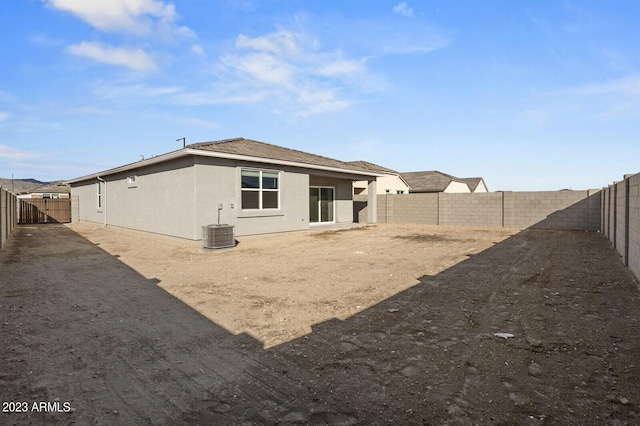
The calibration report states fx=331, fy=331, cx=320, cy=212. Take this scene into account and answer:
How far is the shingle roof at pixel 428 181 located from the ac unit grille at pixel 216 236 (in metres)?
29.4

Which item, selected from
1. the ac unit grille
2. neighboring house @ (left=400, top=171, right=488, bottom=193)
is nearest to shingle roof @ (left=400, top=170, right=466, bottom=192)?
neighboring house @ (left=400, top=171, right=488, bottom=193)

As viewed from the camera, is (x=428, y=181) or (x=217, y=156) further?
(x=428, y=181)

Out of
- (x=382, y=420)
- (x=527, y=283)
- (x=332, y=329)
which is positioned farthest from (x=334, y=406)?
(x=527, y=283)

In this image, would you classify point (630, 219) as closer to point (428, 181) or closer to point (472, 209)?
point (472, 209)

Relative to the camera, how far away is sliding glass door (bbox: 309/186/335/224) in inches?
720

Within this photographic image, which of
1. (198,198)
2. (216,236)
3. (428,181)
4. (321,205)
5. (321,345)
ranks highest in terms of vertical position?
(428,181)

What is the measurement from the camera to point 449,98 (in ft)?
46.7

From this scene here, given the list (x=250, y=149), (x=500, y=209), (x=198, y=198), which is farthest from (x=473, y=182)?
(x=198, y=198)

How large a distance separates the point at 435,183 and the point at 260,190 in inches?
1123

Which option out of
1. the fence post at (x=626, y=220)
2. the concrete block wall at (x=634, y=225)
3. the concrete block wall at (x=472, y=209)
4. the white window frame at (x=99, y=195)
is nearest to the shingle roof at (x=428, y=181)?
the concrete block wall at (x=472, y=209)

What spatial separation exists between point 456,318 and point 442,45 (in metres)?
10.0

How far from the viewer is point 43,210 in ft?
83.8

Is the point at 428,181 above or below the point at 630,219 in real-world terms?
above

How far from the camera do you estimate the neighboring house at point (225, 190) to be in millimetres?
12172
